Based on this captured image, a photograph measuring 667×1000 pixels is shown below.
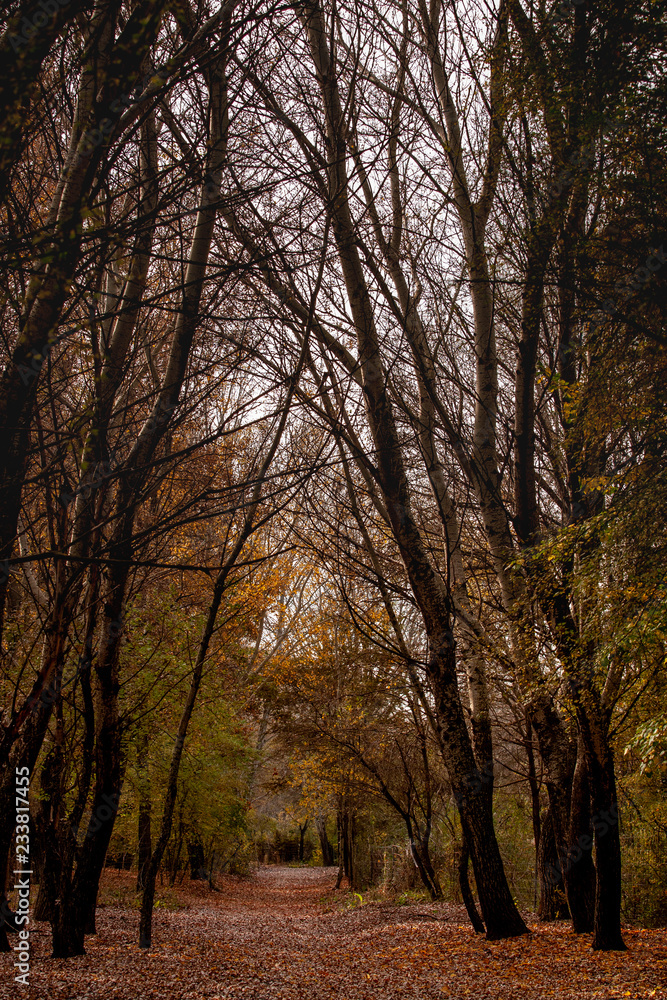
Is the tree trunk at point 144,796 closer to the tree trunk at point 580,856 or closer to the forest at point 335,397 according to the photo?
the forest at point 335,397

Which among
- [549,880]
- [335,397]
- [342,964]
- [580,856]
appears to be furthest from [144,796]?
[335,397]

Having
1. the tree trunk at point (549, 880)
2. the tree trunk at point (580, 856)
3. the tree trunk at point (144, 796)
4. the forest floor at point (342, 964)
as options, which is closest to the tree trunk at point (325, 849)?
the tree trunk at point (144, 796)

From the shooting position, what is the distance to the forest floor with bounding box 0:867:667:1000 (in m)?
4.59

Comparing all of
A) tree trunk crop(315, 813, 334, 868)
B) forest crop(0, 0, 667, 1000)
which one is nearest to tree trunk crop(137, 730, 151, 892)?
forest crop(0, 0, 667, 1000)

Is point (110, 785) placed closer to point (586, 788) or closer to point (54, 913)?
point (54, 913)

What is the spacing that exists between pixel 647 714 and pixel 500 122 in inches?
248

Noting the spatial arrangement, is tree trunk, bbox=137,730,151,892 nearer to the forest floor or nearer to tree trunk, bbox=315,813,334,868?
the forest floor

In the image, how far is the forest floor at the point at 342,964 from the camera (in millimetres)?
4594

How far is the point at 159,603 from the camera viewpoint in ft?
31.8

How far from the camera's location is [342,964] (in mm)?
6684

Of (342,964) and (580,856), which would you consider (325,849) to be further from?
(580,856)

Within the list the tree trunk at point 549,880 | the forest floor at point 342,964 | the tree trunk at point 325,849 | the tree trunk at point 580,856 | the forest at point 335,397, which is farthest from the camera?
the tree trunk at point 325,849

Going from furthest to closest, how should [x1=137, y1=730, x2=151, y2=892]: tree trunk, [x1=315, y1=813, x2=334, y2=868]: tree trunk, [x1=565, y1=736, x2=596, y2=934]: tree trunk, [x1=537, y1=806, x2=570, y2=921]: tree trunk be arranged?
[x1=315, y1=813, x2=334, y2=868]: tree trunk → [x1=137, y1=730, x2=151, y2=892]: tree trunk → [x1=537, y1=806, x2=570, y2=921]: tree trunk → [x1=565, y1=736, x2=596, y2=934]: tree trunk

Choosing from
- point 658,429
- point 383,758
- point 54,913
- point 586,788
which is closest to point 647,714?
point 586,788
